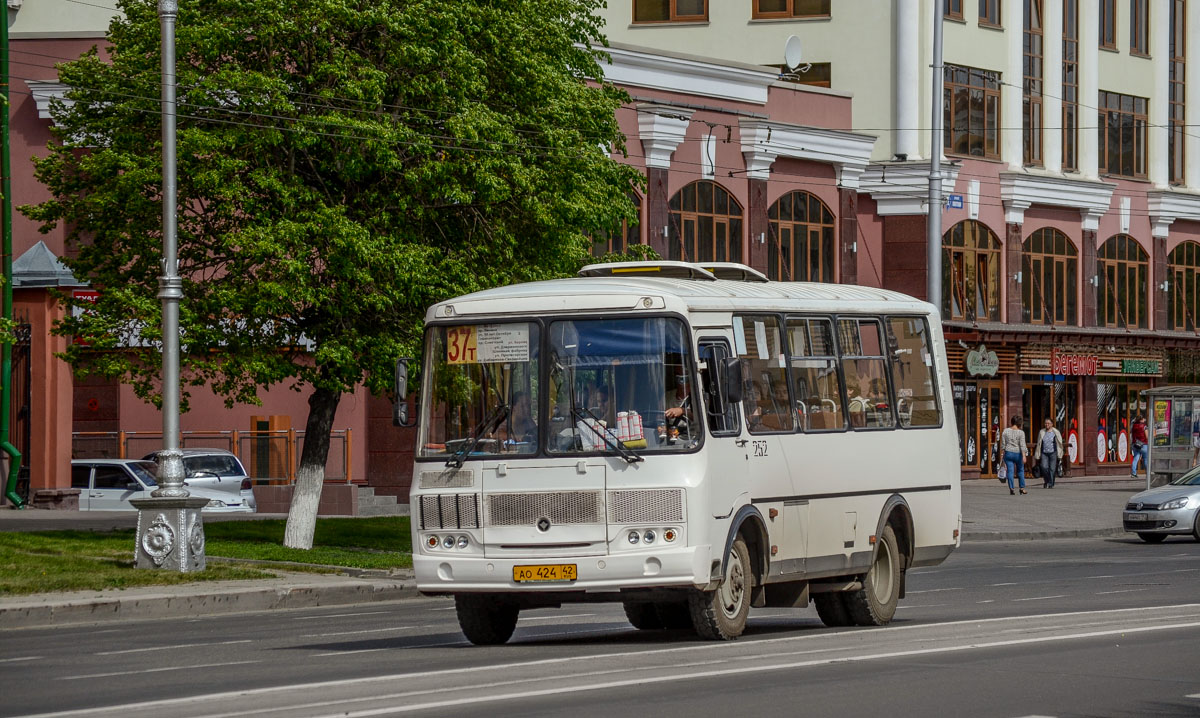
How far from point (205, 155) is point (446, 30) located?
362 cm

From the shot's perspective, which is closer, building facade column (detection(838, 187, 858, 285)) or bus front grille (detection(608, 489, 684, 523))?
bus front grille (detection(608, 489, 684, 523))

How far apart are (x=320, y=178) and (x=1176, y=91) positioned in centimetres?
4376

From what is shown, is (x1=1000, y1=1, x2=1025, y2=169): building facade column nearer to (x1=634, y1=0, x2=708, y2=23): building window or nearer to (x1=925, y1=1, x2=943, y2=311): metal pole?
(x1=634, y1=0, x2=708, y2=23): building window

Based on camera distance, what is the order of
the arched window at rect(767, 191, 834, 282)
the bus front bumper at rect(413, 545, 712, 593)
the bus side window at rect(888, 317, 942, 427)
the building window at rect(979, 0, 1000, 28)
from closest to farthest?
the bus front bumper at rect(413, 545, 712, 593), the bus side window at rect(888, 317, 942, 427), the arched window at rect(767, 191, 834, 282), the building window at rect(979, 0, 1000, 28)

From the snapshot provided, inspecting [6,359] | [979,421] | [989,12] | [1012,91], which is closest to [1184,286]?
[1012,91]

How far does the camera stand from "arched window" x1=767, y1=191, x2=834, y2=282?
49844 millimetres

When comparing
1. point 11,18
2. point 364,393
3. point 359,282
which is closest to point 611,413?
point 359,282

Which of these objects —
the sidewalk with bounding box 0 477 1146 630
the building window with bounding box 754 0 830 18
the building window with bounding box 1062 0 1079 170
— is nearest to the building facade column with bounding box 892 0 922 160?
the building window with bounding box 754 0 830 18

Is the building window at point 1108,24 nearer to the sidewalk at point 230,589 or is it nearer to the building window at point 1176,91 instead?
the building window at point 1176,91

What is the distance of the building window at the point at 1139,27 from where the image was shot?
62.8m

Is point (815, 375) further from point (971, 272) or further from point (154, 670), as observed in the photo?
point (971, 272)

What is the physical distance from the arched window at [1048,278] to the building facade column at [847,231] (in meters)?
7.80

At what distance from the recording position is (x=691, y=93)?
47.0 meters

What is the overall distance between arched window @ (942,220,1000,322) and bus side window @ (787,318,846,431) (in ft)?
126
